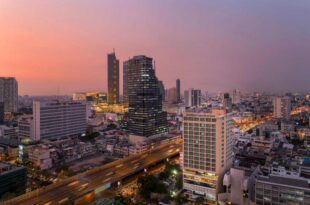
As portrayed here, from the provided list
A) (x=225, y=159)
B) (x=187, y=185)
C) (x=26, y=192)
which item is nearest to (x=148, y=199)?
(x=187, y=185)

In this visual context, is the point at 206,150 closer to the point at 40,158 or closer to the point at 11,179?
the point at 11,179

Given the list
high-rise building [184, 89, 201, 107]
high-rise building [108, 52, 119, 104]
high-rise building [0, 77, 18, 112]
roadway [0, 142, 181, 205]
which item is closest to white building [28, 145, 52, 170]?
roadway [0, 142, 181, 205]

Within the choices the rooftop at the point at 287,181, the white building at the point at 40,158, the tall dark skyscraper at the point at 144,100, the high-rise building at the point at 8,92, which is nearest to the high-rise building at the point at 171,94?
the high-rise building at the point at 8,92

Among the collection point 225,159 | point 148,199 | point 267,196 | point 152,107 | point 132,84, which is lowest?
point 148,199

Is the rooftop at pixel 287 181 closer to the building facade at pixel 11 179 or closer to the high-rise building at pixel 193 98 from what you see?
the building facade at pixel 11 179

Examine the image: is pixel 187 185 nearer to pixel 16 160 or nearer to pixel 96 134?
pixel 16 160

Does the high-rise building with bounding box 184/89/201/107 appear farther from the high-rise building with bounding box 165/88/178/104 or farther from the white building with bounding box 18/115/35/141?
the white building with bounding box 18/115/35/141
